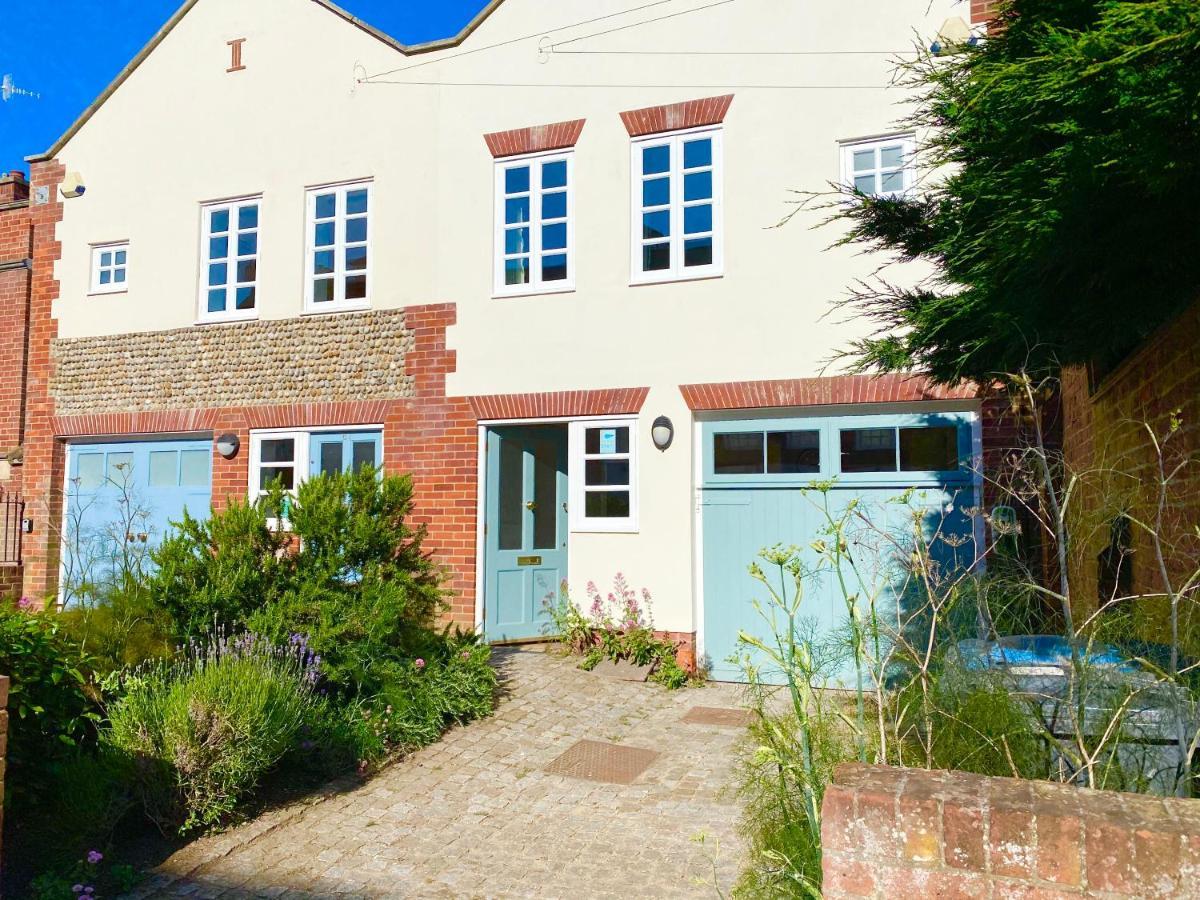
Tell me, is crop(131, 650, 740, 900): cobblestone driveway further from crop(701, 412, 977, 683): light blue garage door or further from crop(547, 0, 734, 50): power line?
crop(547, 0, 734, 50): power line

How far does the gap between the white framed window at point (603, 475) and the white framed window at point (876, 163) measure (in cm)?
305

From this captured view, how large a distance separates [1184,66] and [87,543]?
12.1m

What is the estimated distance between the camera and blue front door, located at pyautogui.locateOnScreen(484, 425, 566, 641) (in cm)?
1001

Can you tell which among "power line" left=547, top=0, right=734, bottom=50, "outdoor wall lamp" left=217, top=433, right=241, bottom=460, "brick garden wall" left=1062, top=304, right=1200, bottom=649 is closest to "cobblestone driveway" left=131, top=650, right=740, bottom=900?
"brick garden wall" left=1062, top=304, right=1200, bottom=649

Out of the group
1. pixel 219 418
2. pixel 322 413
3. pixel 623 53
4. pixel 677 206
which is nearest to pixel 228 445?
pixel 219 418

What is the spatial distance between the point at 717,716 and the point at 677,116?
18.5ft

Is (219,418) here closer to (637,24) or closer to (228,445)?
(228,445)

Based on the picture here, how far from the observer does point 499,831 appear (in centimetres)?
536

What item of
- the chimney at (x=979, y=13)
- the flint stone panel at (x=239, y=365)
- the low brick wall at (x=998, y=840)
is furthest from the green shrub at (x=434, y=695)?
the chimney at (x=979, y=13)

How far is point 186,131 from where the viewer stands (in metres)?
11.8

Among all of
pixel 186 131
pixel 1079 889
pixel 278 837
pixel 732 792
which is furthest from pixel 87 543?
pixel 1079 889

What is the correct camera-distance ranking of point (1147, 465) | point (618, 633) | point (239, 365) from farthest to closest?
point (239, 365)
point (618, 633)
point (1147, 465)

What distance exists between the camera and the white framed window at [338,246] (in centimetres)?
1085

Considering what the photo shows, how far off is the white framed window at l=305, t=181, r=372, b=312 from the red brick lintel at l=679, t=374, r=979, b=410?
4.13 meters
